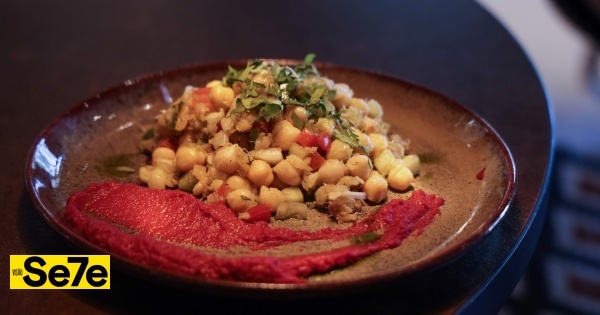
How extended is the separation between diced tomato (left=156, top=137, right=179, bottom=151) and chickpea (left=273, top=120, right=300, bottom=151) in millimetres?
565

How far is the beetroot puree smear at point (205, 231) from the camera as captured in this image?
77.5 inches

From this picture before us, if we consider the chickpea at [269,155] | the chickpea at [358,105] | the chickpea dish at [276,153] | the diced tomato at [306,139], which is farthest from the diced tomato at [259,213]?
the chickpea at [358,105]

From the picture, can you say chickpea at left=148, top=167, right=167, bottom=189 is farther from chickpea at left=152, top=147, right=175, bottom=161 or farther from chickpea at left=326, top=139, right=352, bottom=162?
chickpea at left=326, top=139, right=352, bottom=162

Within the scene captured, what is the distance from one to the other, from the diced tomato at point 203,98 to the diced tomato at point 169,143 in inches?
8.9

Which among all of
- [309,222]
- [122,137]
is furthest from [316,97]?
[122,137]

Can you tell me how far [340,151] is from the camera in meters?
2.64

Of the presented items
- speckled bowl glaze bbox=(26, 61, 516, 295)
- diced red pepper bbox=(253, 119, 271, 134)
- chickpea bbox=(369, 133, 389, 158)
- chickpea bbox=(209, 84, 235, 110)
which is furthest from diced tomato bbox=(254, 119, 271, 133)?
speckled bowl glaze bbox=(26, 61, 516, 295)

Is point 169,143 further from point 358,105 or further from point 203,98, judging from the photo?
point 358,105

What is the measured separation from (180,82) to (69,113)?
27.2 inches

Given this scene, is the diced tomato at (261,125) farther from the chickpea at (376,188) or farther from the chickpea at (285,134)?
the chickpea at (376,188)

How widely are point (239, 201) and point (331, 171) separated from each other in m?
0.42

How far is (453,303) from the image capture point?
2049mm

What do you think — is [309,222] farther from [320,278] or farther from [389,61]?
[389,61]

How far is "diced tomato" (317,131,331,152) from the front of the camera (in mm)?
2664
